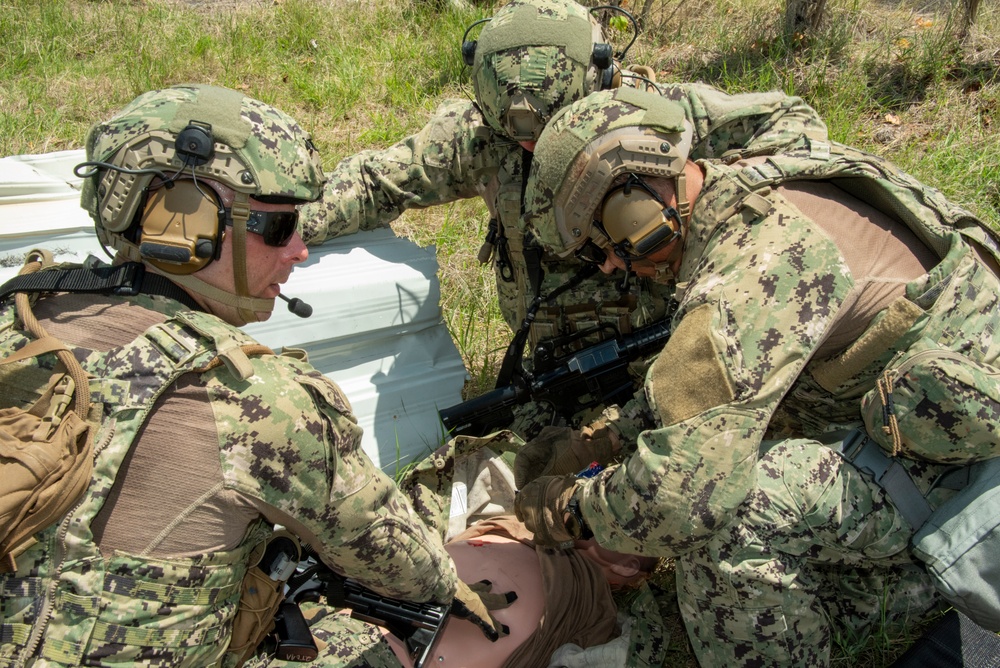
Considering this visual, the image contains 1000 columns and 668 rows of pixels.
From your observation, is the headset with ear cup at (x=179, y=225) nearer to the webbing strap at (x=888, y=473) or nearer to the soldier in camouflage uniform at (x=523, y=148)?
the soldier in camouflage uniform at (x=523, y=148)

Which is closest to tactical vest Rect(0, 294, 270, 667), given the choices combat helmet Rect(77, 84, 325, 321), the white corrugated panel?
combat helmet Rect(77, 84, 325, 321)

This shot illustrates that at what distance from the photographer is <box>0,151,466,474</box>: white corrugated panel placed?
11.4 ft

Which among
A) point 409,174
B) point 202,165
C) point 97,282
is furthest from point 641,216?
point 409,174

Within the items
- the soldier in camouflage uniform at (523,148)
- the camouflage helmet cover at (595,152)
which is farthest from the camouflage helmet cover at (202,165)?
the soldier in camouflage uniform at (523,148)

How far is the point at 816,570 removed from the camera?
8.90ft

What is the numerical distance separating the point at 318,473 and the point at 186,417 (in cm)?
33

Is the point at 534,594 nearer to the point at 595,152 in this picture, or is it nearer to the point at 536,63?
the point at 595,152

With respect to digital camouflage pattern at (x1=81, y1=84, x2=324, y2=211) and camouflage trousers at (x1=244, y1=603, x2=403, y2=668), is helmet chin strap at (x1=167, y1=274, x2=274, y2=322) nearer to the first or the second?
digital camouflage pattern at (x1=81, y1=84, x2=324, y2=211)

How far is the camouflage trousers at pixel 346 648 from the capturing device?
246cm

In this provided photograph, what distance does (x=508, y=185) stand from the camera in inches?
144

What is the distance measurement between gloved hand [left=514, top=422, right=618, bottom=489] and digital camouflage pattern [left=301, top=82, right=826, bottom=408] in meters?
0.73

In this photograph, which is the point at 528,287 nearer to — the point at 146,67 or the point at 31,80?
the point at 146,67

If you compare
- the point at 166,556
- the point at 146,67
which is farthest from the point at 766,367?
the point at 146,67

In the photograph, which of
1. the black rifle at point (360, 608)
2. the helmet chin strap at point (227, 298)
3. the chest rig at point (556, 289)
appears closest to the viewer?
the helmet chin strap at point (227, 298)
